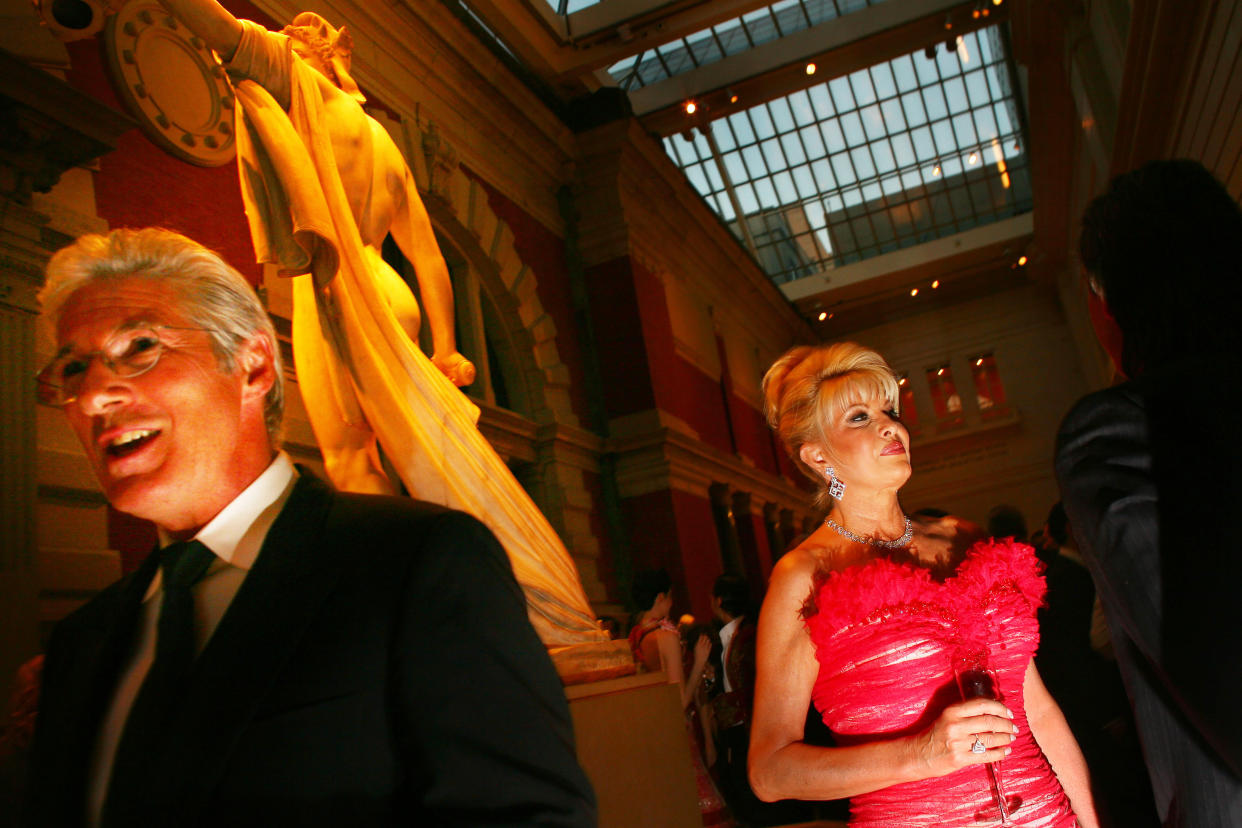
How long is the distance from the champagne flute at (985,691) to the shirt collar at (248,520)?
158cm

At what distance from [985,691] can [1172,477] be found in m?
1.09

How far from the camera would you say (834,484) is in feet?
8.75

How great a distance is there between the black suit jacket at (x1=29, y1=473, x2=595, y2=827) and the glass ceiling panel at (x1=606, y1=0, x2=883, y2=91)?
1710cm

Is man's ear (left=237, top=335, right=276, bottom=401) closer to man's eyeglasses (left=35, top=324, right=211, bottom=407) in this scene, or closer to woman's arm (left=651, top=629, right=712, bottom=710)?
man's eyeglasses (left=35, top=324, right=211, bottom=407)

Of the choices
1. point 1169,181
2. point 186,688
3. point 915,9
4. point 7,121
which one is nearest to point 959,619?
point 1169,181

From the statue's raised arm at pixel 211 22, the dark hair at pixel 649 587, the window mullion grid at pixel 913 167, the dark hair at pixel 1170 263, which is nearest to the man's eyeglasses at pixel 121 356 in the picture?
the dark hair at pixel 1170 263

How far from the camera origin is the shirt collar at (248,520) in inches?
48.6

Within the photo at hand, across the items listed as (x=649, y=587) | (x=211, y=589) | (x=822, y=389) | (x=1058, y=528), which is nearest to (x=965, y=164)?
(x=649, y=587)

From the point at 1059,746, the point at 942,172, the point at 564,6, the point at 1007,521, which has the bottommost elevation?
the point at 1059,746

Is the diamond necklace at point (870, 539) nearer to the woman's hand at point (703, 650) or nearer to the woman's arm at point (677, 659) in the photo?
the woman's arm at point (677, 659)

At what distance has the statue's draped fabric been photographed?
3680 mm

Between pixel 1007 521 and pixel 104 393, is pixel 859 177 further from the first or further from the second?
pixel 104 393

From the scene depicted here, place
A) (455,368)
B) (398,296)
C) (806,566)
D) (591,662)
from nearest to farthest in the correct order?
(806,566) < (591,662) < (398,296) < (455,368)

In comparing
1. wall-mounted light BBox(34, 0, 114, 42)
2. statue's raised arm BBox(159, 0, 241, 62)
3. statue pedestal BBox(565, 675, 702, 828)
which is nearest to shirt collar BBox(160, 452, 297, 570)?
statue pedestal BBox(565, 675, 702, 828)
